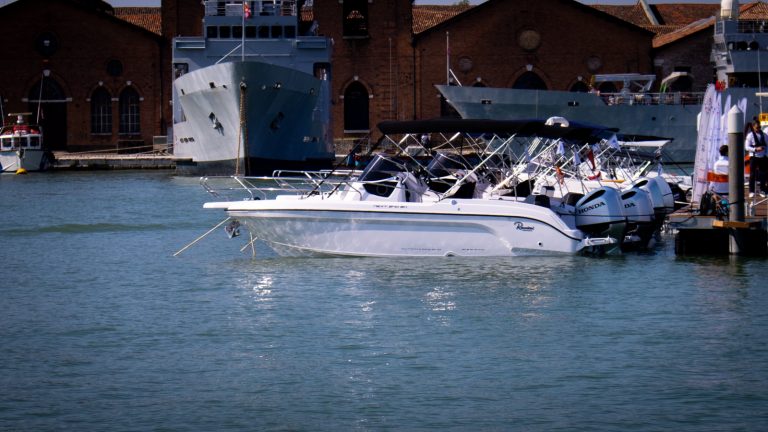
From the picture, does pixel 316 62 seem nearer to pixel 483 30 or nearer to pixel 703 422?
pixel 483 30

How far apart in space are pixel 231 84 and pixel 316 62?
9738 mm

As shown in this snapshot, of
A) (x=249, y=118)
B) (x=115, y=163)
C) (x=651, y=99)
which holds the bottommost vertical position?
(x=115, y=163)

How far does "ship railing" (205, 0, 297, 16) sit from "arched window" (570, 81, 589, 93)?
63.7 ft

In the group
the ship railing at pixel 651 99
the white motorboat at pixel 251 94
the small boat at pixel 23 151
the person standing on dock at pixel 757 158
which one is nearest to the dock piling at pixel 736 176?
the person standing on dock at pixel 757 158

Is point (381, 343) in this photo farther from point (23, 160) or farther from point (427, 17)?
point (427, 17)

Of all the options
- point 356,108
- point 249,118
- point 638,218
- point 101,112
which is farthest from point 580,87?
point 638,218

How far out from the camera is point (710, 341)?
56.3 feet

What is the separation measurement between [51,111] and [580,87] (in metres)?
28.3

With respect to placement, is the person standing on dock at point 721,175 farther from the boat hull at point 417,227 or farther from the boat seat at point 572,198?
the boat hull at point 417,227

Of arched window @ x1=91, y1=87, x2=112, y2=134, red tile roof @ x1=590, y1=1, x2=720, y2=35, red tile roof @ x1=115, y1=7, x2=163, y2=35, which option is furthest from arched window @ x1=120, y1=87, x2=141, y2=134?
red tile roof @ x1=590, y1=1, x2=720, y2=35

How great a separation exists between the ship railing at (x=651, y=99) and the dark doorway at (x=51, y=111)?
93.7 ft

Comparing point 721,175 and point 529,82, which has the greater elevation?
point 529,82

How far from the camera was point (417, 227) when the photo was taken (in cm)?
2311

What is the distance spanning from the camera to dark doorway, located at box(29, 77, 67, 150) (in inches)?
2911
